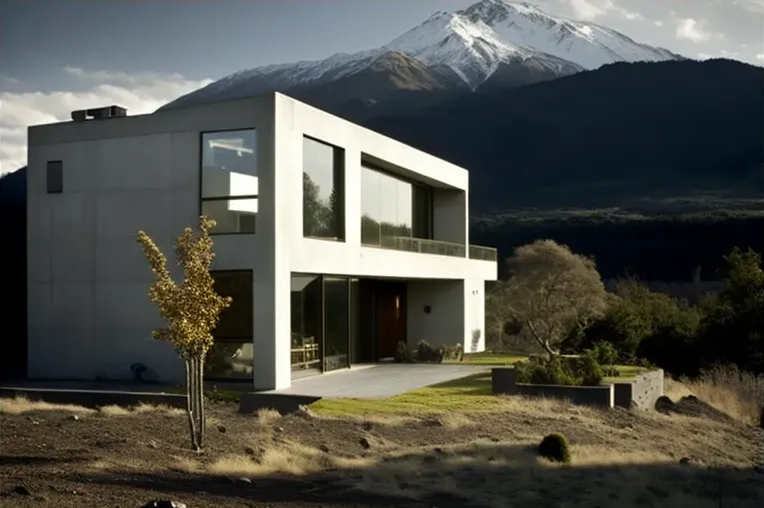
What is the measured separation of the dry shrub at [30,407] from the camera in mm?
13883

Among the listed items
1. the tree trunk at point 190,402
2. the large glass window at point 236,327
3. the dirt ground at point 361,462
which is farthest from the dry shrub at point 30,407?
the tree trunk at point 190,402

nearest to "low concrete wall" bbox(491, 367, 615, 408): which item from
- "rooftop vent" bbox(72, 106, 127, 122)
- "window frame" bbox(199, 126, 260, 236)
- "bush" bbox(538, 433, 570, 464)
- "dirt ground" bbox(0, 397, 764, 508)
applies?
"dirt ground" bbox(0, 397, 764, 508)

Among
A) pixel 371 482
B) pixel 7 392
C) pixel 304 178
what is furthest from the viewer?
pixel 304 178

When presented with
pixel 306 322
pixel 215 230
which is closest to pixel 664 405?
pixel 306 322

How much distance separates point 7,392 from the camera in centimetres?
1673

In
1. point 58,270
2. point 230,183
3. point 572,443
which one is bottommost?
point 572,443

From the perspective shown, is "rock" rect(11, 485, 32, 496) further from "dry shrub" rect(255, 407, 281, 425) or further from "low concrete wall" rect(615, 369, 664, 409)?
"low concrete wall" rect(615, 369, 664, 409)

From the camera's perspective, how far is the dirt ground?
861 centimetres

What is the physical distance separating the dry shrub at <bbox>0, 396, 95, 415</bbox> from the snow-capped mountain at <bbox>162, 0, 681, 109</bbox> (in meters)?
60.3

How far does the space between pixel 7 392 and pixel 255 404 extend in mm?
5165

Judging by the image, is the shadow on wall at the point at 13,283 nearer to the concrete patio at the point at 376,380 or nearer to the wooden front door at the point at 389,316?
the concrete patio at the point at 376,380

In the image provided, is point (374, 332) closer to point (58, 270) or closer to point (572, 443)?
point (58, 270)

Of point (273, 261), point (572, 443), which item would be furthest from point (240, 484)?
point (273, 261)

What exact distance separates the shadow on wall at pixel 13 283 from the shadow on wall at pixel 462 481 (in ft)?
42.2
